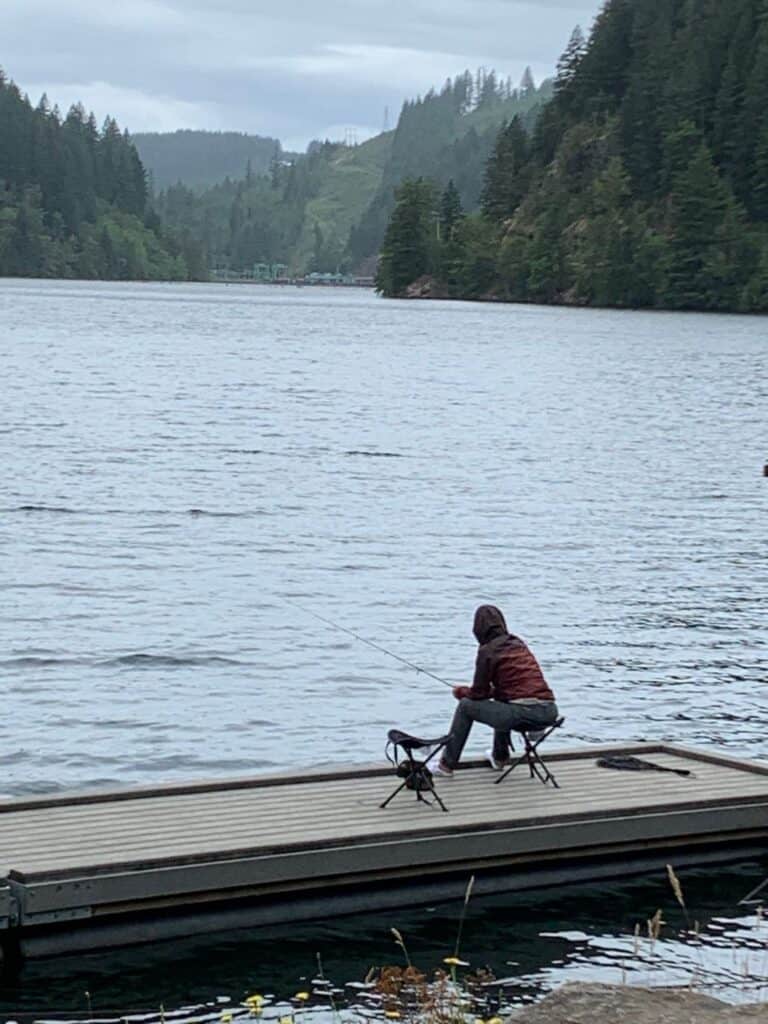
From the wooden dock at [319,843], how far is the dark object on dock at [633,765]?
0.10m

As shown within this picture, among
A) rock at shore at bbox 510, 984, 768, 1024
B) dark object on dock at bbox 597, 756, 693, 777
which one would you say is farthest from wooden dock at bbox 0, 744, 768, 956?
rock at shore at bbox 510, 984, 768, 1024

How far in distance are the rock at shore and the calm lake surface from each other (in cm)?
856

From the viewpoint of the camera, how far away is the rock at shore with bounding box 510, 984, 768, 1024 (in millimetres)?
9711

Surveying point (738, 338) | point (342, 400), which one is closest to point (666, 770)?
point (342, 400)

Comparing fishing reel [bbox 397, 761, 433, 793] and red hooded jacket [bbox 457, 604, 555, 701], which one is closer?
fishing reel [bbox 397, 761, 433, 793]

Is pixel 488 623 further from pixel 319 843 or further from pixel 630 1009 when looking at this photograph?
pixel 630 1009

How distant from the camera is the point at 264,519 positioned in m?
38.2

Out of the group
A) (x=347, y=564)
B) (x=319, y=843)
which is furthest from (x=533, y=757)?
(x=347, y=564)

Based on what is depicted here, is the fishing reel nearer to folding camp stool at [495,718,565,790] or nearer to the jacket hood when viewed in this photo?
folding camp stool at [495,718,565,790]

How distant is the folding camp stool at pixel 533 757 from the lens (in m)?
15.0

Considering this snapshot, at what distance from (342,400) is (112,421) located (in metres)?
13.7

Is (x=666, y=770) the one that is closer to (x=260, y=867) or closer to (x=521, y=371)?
(x=260, y=867)

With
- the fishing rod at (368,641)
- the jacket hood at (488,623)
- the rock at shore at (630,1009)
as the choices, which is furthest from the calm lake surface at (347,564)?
the rock at shore at (630,1009)

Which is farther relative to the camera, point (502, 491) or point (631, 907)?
point (502, 491)
